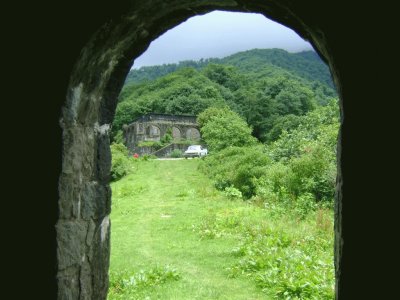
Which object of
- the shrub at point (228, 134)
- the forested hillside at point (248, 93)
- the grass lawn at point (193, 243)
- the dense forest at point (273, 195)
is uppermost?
the forested hillside at point (248, 93)

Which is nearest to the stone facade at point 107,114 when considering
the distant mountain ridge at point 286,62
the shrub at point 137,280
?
the shrub at point 137,280

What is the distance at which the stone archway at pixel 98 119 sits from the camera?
2.78 m

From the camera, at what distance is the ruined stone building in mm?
39844

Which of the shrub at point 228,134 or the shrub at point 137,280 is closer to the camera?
the shrub at point 137,280

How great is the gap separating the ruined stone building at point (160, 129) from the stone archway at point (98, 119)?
34511 mm

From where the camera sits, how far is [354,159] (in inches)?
92.5

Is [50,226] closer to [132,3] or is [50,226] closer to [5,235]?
[5,235]

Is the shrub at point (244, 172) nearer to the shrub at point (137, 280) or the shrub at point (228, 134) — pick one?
the shrub at point (228, 134)

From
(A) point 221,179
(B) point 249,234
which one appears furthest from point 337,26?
(A) point 221,179

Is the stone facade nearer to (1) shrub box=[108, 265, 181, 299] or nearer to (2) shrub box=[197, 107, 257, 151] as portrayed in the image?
(1) shrub box=[108, 265, 181, 299]

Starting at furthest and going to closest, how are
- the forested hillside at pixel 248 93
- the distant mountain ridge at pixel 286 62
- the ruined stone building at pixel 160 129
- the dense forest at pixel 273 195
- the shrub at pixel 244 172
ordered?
the distant mountain ridge at pixel 286 62 < the forested hillside at pixel 248 93 < the ruined stone building at pixel 160 129 < the shrub at pixel 244 172 < the dense forest at pixel 273 195

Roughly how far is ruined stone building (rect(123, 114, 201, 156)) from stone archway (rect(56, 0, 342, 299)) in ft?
113

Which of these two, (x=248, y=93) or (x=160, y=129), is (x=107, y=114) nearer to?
(x=160, y=129)

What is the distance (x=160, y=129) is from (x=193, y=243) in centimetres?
3163
